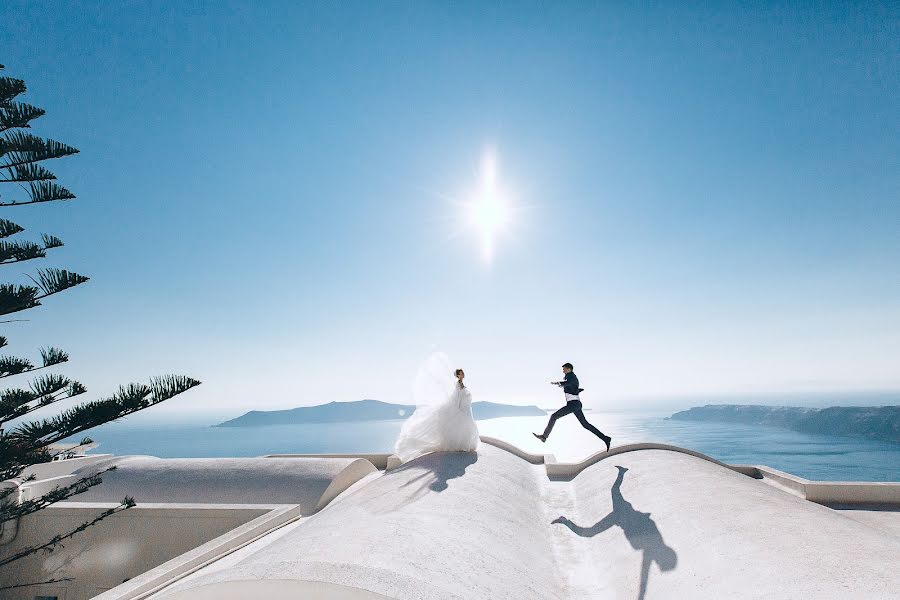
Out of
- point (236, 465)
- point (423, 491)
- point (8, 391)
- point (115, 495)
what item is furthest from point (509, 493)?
point (115, 495)

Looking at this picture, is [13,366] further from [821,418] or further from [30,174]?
[821,418]

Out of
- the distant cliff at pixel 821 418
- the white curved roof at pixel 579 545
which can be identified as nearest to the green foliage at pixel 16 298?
the white curved roof at pixel 579 545

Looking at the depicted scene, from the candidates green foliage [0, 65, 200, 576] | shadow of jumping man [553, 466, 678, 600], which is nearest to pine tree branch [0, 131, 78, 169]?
green foliage [0, 65, 200, 576]

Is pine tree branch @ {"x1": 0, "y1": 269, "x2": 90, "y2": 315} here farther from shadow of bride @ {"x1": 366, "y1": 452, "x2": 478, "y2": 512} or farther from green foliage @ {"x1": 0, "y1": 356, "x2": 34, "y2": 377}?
shadow of bride @ {"x1": 366, "y1": 452, "x2": 478, "y2": 512}

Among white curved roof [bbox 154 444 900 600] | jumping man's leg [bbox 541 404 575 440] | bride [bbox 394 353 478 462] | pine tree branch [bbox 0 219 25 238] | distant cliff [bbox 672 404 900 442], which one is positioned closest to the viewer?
white curved roof [bbox 154 444 900 600]

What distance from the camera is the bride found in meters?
8.90

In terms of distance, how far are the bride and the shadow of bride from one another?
10.3 inches

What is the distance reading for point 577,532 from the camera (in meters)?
6.55

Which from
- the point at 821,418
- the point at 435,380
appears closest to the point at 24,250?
the point at 435,380

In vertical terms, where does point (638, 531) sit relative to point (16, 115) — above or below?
below

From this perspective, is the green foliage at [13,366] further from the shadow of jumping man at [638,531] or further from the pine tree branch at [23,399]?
the shadow of jumping man at [638,531]

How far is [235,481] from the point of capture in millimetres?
12250

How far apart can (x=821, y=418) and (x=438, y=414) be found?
188 meters

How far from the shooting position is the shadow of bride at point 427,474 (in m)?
6.15
